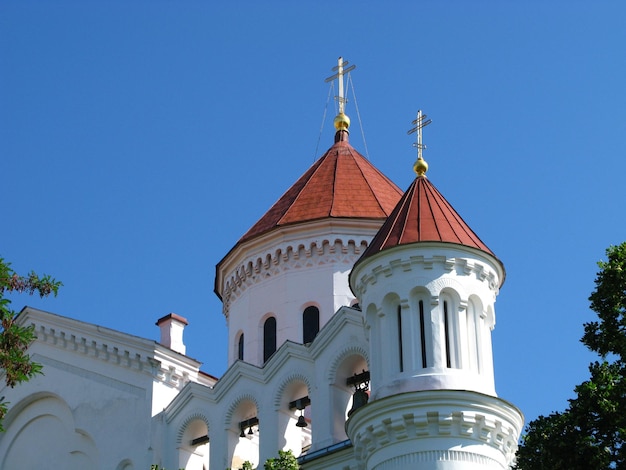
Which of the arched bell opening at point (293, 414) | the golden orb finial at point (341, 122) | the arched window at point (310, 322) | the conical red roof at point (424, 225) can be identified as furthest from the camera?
the golden orb finial at point (341, 122)

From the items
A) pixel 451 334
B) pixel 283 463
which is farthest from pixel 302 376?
pixel 283 463

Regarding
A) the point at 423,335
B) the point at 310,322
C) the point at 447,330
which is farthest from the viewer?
the point at 310,322

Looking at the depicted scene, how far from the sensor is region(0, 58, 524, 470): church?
2673 centimetres

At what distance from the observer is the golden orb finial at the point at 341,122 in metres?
40.5

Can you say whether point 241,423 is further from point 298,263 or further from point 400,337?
point 400,337

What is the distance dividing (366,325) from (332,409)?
2.14 meters

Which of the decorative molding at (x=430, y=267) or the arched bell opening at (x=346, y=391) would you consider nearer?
the decorative molding at (x=430, y=267)

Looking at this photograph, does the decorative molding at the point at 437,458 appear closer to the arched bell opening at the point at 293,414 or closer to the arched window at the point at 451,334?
the arched window at the point at 451,334

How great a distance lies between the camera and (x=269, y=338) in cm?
3566

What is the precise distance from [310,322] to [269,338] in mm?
1245

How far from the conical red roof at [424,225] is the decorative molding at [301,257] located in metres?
5.50

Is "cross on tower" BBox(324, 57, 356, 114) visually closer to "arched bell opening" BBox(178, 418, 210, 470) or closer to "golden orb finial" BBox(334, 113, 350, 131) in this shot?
"golden orb finial" BBox(334, 113, 350, 131)

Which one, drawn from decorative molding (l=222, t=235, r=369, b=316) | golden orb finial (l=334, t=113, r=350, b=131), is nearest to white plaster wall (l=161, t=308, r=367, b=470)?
decorative molding (l=222, t=235, r=369, b=316)

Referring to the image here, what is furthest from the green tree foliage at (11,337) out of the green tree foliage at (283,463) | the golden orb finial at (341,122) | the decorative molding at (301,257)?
the golden orb finial at (341,122)
